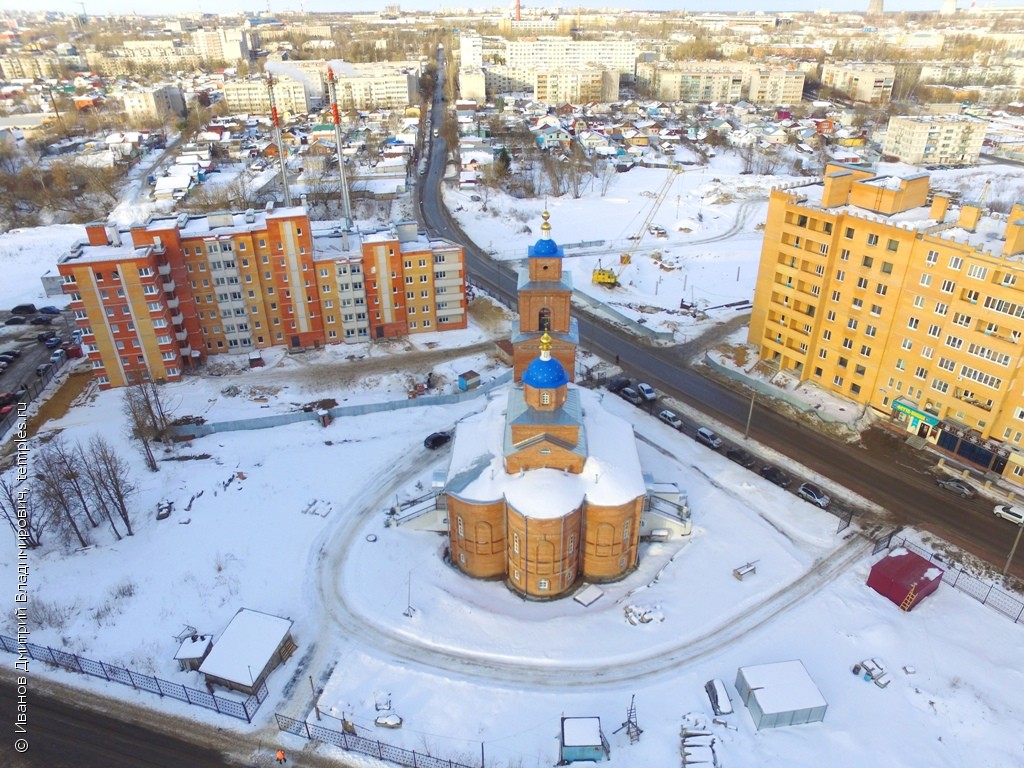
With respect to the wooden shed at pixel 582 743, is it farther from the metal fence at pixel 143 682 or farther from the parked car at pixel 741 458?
the parked car at pixel 741 458

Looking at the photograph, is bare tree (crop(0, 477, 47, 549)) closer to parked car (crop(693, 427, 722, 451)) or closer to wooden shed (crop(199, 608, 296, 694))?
wooden shed (crop(199, 608, 296, 694))

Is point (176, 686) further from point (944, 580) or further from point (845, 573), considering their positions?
point (944, 580)

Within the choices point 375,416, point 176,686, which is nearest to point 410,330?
point 375,416

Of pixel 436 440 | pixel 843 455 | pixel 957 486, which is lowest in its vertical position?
pixel 843 455

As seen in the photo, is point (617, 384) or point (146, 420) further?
point (617, 384)

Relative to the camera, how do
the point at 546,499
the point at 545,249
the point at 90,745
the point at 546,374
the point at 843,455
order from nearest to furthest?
the point at 90,745, the point at 546,499, the point at 546,374, the point at 545,249, the point at 843,455

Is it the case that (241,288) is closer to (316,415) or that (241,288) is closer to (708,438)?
(316,415)

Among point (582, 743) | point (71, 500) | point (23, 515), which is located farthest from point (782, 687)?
point (23, 515)
